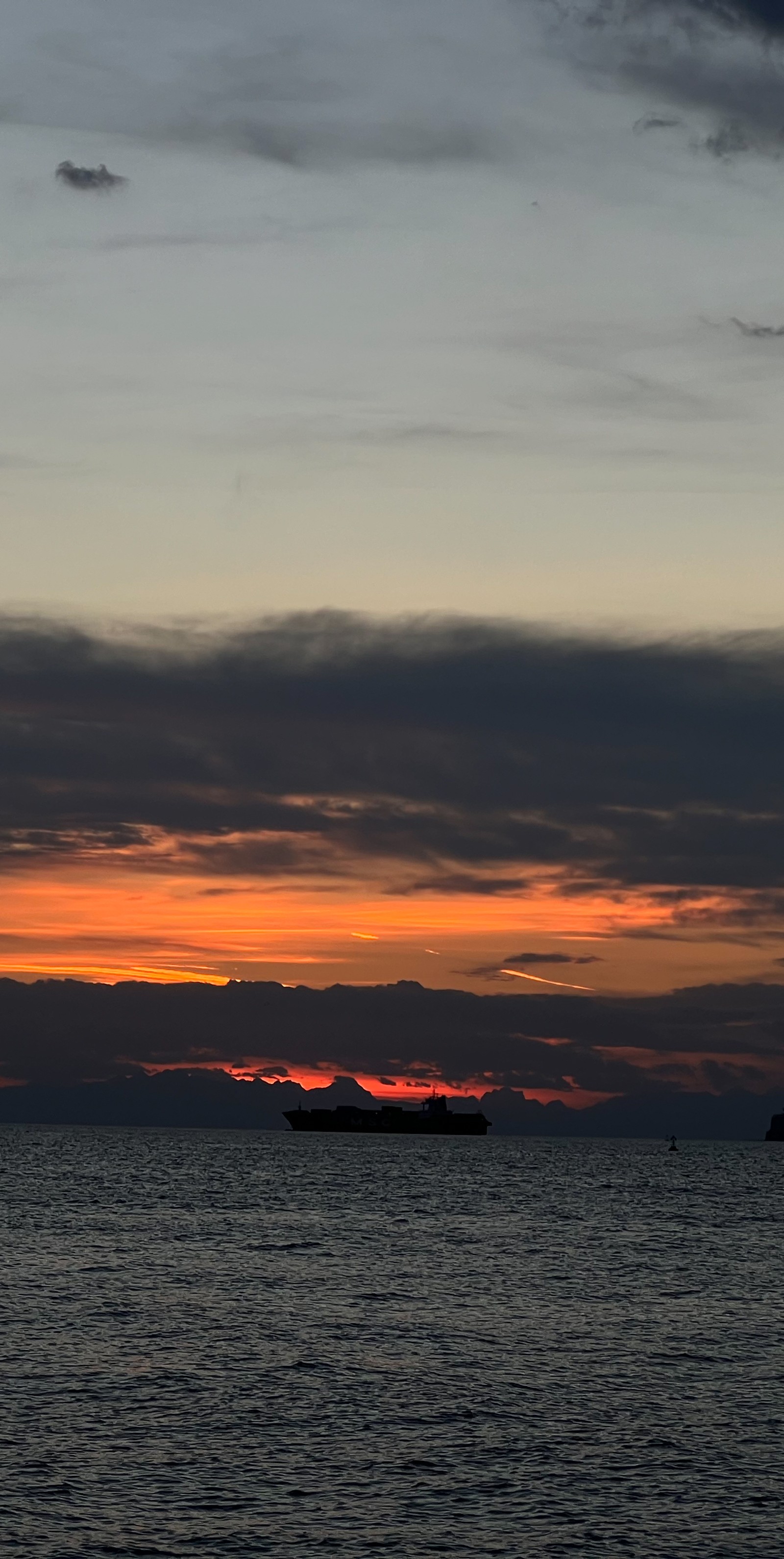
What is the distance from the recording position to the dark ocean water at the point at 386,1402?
4278 cm

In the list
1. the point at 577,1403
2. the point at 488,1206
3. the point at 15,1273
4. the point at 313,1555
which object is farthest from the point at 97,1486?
the point at 488,1206

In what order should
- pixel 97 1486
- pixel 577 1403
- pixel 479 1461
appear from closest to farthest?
pixel 97 1486
pixel 479 1461
pixel 577 1403

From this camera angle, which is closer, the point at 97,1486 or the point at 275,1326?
the point at 97,1486

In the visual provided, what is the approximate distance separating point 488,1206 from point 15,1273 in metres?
89.6

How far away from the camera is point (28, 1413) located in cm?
5531

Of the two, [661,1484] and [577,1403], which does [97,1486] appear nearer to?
[661,1484]

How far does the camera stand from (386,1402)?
194 ft

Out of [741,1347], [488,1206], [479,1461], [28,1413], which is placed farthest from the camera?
[488,1206]

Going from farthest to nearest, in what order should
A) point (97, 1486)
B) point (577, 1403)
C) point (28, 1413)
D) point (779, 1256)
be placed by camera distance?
point (779, 1256) < point (577, 1403) < point (28, 1413) < point (97, 1486)

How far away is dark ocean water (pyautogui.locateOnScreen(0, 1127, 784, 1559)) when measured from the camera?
42.8m

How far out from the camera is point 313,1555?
40031 millimetres

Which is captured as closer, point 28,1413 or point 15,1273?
point 28,1413

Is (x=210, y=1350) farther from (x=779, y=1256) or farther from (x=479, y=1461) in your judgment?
(x=779, y=1256)

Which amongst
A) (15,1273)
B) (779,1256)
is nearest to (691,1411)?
(15,1273)
